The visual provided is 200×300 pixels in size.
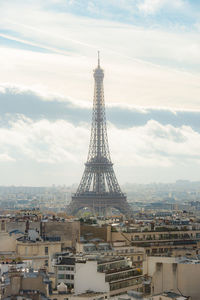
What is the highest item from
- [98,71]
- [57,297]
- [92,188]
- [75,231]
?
[98,71]

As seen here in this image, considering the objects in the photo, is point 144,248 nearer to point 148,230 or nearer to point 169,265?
point 148,230

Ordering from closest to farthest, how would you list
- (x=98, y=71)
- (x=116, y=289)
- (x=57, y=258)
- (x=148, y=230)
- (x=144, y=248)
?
(x=116, y=289), (x=57, y=258), (x=144, y=248), (x=148, y=230), (x=98, y=71)

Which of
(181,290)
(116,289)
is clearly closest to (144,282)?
(116,289)

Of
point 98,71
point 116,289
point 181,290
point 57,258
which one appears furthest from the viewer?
point 98,71

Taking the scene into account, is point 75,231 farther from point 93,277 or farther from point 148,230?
point 93,277

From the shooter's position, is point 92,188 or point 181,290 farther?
point 92,188

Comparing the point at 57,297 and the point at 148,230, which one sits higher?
the point at 148,230
